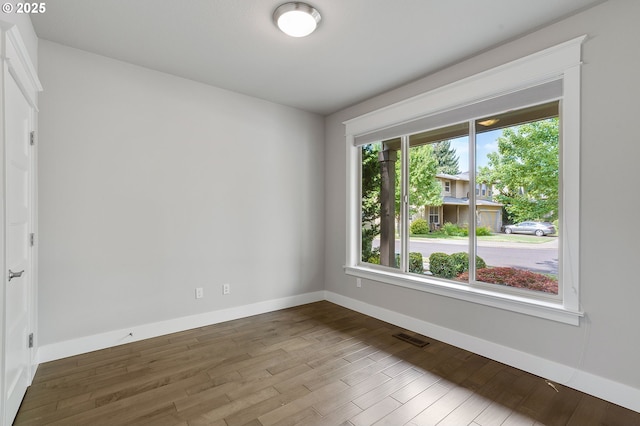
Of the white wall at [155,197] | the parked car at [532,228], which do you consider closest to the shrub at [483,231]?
the parked car at [532,228]

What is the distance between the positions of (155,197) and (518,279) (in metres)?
3.53

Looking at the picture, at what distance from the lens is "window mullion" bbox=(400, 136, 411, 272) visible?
3576mm

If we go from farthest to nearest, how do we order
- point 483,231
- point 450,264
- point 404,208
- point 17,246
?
1. point 404,208
2. point 450,264
3. point 483,231
4. point 17,246

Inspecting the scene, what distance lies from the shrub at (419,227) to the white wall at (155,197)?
60.8 inches

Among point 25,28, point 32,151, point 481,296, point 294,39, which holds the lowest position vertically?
point 481,296

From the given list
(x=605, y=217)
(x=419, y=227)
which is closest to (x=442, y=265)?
(x=419, y=227)

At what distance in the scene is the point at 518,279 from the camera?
2.66 metres

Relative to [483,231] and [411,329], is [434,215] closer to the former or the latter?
[483,231]

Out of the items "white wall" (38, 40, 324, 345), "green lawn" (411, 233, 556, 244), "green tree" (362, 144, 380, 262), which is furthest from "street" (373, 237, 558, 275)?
"white wall" (38, 40, 324, 345)

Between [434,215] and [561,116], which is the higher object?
[561,116]

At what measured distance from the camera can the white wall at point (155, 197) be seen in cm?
267

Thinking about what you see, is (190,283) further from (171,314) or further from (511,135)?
(511,135)

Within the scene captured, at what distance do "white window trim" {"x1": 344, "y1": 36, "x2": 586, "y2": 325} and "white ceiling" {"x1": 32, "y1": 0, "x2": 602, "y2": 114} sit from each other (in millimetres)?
256

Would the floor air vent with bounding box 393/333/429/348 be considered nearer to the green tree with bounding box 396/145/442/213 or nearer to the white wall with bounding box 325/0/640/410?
the white wall with bounding box 325/0/640/410
